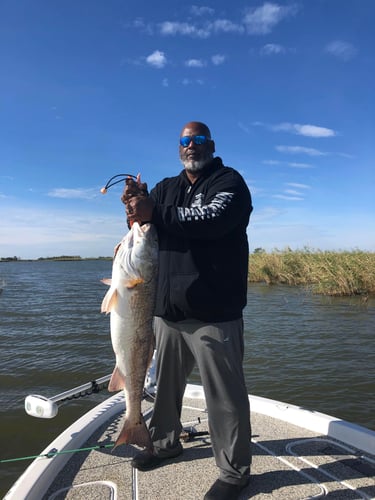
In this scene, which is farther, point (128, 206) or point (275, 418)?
point (275, 418)

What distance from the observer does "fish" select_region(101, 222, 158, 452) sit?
120 inches

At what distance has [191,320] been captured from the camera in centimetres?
323

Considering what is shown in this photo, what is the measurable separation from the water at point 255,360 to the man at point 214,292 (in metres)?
3.37

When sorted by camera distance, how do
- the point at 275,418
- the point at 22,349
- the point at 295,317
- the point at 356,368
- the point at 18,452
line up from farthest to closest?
the point at 295,317
the point at 22,349
the point at 356,368
the point at 18,452
the point at 275,418

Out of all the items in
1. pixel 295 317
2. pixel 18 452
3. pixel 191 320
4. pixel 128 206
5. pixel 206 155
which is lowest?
pixel 18 452

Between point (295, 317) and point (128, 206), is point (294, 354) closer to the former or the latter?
point (295, 317)

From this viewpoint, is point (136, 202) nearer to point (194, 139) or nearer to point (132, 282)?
point (132, 282)

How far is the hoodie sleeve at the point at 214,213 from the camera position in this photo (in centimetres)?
293

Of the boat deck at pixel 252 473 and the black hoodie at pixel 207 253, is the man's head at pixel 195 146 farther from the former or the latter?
the boat deck at pixel 252 473

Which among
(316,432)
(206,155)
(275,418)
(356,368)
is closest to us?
(206,155)

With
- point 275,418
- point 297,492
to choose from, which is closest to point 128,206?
point 297,492

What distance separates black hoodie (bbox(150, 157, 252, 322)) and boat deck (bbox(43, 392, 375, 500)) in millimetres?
1410

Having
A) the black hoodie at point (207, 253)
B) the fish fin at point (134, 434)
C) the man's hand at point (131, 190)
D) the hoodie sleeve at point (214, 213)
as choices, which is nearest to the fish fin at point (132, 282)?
the black hoodie at point (207, 253)

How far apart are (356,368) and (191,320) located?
7.50 m
